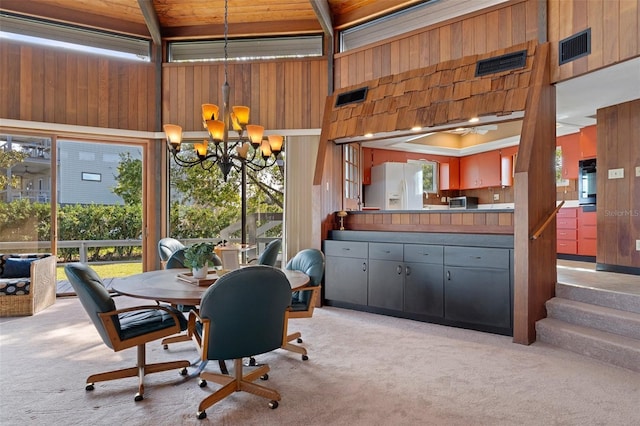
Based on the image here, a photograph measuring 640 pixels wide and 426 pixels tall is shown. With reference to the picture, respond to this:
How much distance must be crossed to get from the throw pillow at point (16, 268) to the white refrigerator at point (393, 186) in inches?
195

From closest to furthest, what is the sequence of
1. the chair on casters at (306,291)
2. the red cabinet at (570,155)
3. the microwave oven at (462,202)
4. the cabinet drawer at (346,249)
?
1. the chair on casters at (306,291)
2. the cabinet drawer at (346,249)
3. the red cabinet at (570,155)
4. the microwave oven at (462,202)

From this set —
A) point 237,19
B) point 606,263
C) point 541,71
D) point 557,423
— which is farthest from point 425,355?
point 237,19

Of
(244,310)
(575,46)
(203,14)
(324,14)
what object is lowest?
(244,310)

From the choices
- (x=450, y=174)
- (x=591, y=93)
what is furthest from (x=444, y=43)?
(x=450, y=174)

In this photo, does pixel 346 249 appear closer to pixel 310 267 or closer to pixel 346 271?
pixel 346 271

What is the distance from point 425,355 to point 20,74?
595 centimetres

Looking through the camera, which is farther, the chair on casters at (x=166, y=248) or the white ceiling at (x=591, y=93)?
the chair on casters at (x=166, y=248)

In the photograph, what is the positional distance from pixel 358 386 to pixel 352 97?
3709mm

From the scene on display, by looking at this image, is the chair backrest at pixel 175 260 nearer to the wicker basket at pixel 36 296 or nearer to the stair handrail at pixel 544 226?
the wicker basket at pixel 36 296

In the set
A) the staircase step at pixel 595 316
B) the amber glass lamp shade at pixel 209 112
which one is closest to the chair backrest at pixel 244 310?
the amber glass lamp shade at pixel 209 112

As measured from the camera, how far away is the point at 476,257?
3844mm

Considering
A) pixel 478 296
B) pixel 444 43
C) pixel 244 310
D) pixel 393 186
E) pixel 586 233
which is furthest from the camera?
pixel 393 186

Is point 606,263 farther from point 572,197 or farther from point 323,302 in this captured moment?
point 323,302

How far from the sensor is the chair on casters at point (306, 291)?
310 cm
